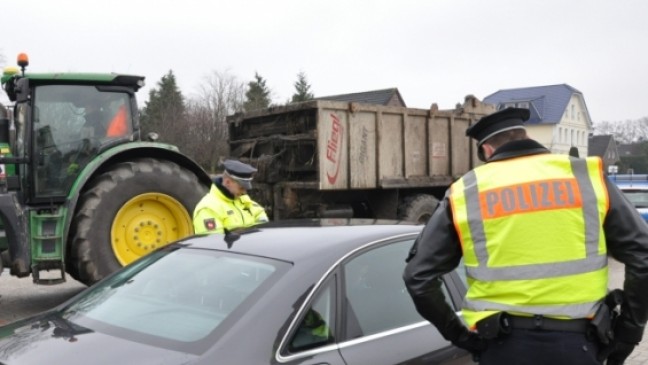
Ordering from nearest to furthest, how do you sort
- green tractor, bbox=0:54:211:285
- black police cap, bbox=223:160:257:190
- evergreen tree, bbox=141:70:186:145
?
black police cap, bbox=223:160:257:190 → green tractor, bbox=0:54:211:285 → evergreen tree, bbox=141:70:186:145

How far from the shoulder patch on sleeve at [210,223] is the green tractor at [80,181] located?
86.1 inches

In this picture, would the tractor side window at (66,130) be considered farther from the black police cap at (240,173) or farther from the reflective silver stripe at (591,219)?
the reflective silver stripe at (591,219)

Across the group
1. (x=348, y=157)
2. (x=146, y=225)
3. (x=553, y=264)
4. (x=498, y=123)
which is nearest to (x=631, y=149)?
(x=348, y=157)

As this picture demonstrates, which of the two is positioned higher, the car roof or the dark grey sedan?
the car roof

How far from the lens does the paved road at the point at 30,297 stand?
6.42 meters

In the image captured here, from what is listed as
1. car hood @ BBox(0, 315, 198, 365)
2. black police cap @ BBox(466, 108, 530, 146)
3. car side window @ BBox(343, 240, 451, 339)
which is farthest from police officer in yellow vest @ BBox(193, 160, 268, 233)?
black police cap @ BBox(466, 108, 530, 146)

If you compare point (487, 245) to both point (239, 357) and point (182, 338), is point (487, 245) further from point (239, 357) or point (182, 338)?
point (182, 338)

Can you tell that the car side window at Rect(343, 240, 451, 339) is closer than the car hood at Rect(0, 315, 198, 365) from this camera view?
No

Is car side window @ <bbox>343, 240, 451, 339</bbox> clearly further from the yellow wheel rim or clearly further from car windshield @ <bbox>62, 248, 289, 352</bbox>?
the yellow wheel rim

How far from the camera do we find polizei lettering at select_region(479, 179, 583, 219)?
2.31 metres

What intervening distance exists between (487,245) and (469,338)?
40 cm

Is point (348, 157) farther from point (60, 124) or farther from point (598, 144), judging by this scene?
point (598, 144)

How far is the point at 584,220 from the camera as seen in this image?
2.30m

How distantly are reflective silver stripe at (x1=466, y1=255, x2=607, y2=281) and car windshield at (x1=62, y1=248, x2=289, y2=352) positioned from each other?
0.95 metres
